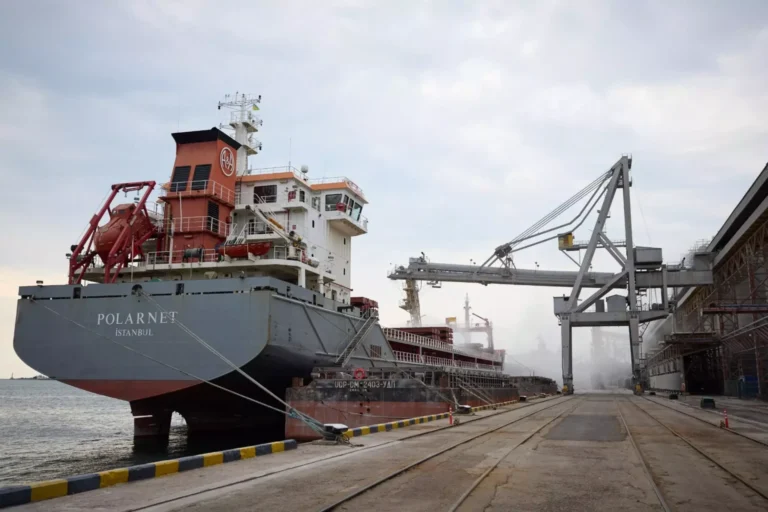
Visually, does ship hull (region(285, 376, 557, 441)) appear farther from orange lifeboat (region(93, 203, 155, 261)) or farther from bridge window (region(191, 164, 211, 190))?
bridge window (region(191, 164, 211, 190))

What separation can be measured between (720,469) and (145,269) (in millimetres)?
19231

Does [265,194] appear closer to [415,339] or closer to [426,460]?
[415,339]

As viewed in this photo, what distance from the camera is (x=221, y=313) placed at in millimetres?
18984

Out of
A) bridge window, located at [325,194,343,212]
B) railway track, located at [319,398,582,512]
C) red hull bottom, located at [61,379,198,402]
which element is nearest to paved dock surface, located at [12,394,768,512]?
railway track, located at [319,398,582,512]

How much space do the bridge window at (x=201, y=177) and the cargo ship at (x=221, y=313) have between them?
5cm

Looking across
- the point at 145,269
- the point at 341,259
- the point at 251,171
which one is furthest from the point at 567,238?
the point at 145,269

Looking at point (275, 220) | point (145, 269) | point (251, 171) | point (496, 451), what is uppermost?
point (251, 171)

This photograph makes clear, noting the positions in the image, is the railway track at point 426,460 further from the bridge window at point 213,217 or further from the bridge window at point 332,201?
the bridge window at point 332,201

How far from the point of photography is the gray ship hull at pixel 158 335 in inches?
742

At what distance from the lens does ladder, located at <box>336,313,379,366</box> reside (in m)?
25.1

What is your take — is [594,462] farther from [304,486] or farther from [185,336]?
[185,336]

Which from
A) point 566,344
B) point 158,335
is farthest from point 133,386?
point 566,344

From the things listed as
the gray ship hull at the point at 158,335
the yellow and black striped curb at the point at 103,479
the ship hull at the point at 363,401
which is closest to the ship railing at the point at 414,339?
the ship hull at the point at 363,401

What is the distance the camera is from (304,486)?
26.3 feet
